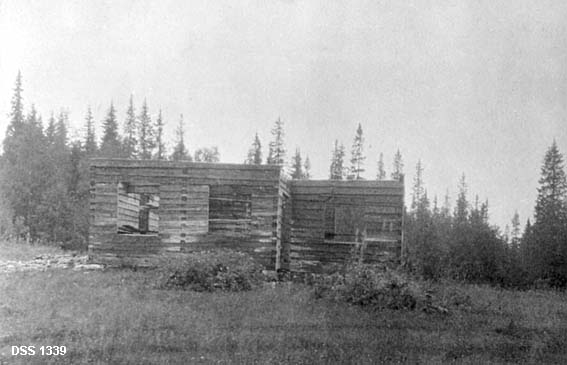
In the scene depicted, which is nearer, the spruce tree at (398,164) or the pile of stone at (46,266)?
the pile of stone at (46,266)

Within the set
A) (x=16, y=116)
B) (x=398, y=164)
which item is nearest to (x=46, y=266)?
(x=16, y=116)

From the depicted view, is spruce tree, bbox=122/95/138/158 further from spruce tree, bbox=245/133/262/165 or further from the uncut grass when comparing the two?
the uncut grass

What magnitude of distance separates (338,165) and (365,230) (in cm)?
4763

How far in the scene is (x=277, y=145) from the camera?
210ft

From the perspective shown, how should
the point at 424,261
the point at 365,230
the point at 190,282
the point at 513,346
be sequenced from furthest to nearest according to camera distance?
the point at 424,261 → the point at 365,230 → the point at 190,282 → the point at 513,346

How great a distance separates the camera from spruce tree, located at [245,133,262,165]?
66.5 meters

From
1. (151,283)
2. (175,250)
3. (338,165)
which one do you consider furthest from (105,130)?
(151,283)

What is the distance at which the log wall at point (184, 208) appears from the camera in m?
20.3

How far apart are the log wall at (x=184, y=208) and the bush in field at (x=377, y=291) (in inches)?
215

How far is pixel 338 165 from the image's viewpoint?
7006cm

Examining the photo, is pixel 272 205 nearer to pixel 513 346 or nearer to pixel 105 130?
pixel 513 346

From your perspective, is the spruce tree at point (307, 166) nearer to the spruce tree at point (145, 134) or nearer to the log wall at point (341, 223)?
the spruce tree at point (145, 134)

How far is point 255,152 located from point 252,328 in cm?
5772

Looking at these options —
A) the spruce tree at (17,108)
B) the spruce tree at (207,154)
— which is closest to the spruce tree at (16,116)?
the spruce tree at (17,108)
